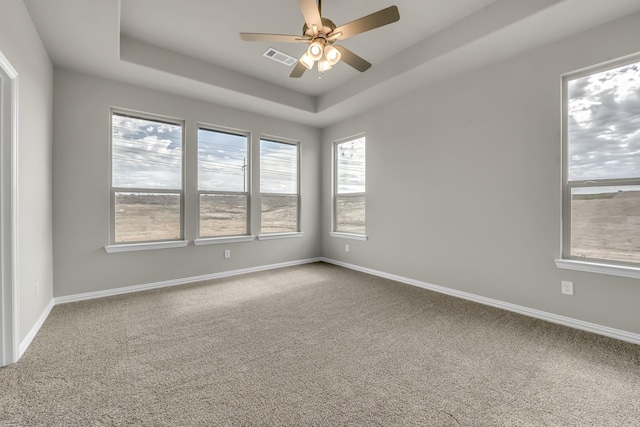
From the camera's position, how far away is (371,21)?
210cm

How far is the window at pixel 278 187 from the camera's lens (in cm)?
493

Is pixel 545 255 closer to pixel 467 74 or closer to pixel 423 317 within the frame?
pixel 423 317

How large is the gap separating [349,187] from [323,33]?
3063 millimetres

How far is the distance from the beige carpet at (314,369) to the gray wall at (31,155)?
0.44 metres

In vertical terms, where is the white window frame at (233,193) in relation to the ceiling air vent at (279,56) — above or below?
below

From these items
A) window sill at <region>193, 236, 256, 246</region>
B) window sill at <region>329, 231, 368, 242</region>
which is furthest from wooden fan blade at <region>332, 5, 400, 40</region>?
window sill at <region>193, 236, 256, 246</region>

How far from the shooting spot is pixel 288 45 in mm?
3260

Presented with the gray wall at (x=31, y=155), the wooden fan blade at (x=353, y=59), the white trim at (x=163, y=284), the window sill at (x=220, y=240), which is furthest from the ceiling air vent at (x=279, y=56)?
the white trim at (x=163, y=284)

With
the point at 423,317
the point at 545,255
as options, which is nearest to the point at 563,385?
the point at 423,317

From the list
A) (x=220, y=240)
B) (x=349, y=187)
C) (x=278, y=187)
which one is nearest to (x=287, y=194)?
(x=278, y=187)

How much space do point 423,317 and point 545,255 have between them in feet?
4.46

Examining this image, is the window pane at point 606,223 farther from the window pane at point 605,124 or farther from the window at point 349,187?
the window at point 349,187

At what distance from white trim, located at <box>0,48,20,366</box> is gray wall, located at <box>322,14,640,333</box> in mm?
4007

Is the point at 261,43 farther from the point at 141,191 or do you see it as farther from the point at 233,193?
the point at 141,191
